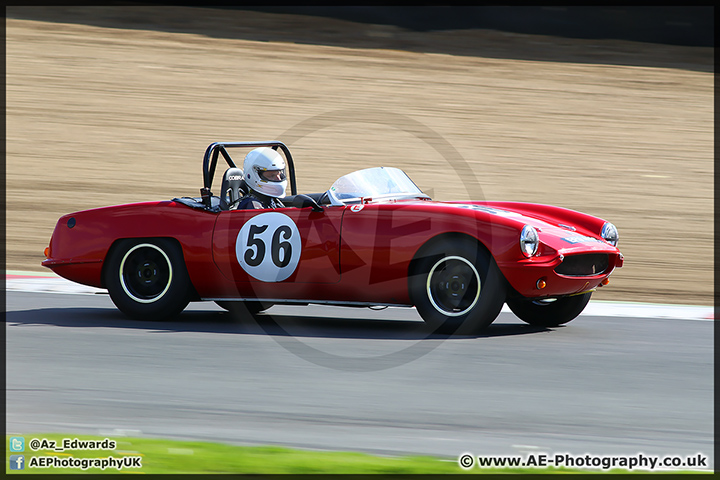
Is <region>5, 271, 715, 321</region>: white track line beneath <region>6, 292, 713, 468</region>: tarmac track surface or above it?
above

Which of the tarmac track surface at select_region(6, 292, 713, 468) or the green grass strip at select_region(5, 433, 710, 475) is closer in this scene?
the green grass strip at select_region(5, 433, 710, 475)

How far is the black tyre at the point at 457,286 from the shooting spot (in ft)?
23.0

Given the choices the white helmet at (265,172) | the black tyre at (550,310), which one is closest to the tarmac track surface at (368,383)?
the black tyre at (550,310)

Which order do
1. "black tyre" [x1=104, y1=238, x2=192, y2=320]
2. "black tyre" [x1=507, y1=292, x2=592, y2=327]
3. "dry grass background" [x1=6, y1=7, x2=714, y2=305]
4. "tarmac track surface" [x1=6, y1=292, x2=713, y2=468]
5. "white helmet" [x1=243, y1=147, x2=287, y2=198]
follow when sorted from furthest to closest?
"dry grass background" [x1=6, y1=7, x2=714, y2=305] < "white helmet" [x1=243, y1=147, x2=287, y2=198] < "black tyre" [x1=507, y1=292, x2=592, y2=327] < "black tyre" [x1=104, y1=238, x2=192, y2=320] < "tarmac track surface" [x1=6, y1=292, x2=713, y2=468]

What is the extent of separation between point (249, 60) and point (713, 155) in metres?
9.79

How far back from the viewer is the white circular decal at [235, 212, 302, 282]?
750 cm

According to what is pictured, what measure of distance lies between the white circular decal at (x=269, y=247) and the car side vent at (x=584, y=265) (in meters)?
2.03

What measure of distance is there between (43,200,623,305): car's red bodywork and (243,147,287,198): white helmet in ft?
1.96

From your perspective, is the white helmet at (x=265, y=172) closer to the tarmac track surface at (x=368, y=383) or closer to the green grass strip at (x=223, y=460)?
the tarmac track surface at (x=368, y=383)

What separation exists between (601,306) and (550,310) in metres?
1.53

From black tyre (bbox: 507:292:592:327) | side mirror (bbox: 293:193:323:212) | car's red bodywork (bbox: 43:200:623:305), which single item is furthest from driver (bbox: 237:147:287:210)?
black tyre (bbox: 507:292:592:327)

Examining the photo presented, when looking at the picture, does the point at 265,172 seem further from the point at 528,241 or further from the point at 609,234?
the point at 609,234

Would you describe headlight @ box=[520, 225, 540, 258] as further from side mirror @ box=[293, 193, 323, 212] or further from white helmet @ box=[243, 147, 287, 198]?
white helmet @ box=[243, 147, 287, 198]

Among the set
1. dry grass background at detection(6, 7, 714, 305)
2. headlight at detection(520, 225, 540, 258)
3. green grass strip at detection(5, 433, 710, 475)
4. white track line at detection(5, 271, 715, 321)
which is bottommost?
green grass strip at detection(5, 433, 710, 475)
